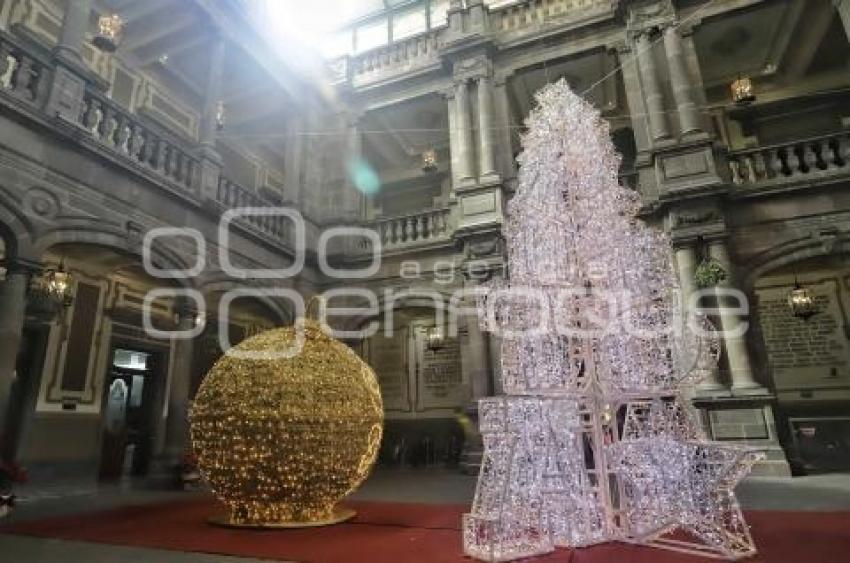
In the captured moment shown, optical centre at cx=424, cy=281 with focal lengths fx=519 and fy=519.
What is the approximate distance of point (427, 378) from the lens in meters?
12.8

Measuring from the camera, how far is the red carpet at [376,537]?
3.03 m

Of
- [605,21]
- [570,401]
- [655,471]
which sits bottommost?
[655,471]

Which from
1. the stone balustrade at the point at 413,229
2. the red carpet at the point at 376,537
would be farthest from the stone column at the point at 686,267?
the red carpet at the point at 376,537

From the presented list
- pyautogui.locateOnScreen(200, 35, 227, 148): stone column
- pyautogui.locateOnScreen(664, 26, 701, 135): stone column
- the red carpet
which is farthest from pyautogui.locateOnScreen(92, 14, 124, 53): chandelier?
pyautogui.locateOnScreen(664, 26, 701, 135): stone column

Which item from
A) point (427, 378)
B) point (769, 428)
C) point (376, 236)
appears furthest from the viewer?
point (427, 378)

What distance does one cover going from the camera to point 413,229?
11.2 metres

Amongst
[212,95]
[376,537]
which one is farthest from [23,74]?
[376,537]

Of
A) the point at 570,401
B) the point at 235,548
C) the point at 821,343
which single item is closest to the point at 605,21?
the point at 821,343

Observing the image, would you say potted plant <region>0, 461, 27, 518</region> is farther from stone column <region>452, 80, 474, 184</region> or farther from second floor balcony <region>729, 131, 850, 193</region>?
second floor balcony <region>729, 131, 850, 193</region>

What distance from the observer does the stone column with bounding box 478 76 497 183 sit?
10516mm

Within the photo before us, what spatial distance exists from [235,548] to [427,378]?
9593 millimetres

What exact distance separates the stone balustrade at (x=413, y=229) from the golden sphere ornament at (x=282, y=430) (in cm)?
693

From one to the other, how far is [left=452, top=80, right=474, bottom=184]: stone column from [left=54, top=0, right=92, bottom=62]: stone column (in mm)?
6618

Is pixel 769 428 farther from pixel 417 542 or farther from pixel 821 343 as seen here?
pixel 417 542
